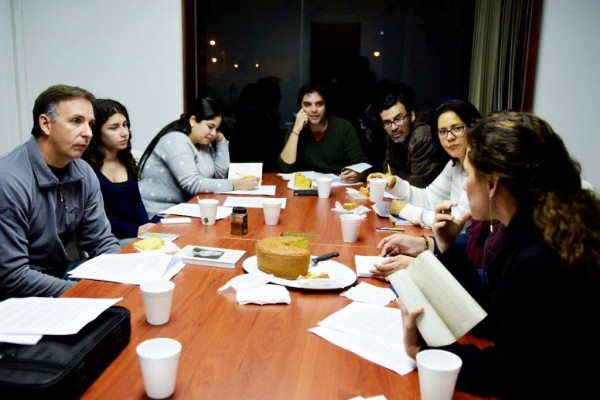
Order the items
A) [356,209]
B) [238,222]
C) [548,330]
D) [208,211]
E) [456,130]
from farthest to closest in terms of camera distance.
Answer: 1. [356,209]
2. [456,130]
3. [208,211]
4. [238,222]
5. [548,330]

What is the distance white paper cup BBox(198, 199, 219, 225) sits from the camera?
2.29 metres

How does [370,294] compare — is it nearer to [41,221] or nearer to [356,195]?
[41,221]

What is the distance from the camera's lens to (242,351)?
1198 millimetres

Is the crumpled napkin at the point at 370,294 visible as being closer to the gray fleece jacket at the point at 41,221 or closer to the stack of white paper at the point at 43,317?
the stack of white paper at the point at 43,317

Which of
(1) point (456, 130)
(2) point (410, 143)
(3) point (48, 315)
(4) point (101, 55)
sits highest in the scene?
(4) point (101, 55)

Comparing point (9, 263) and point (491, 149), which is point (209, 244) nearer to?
point (9, 263)

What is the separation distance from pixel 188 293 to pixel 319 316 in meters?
0.40

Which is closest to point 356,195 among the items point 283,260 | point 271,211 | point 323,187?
point 323,187

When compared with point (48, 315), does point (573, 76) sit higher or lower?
higher

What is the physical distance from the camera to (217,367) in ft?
3.68

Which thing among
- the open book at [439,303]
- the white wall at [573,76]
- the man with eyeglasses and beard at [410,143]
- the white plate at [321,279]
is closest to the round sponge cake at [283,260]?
the white plate at [321,279]

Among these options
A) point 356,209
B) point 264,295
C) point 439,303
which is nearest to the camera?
point 439,303

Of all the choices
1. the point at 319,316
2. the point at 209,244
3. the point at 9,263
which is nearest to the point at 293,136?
the point at 209,244

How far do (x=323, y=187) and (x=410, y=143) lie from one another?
0.81 meters
